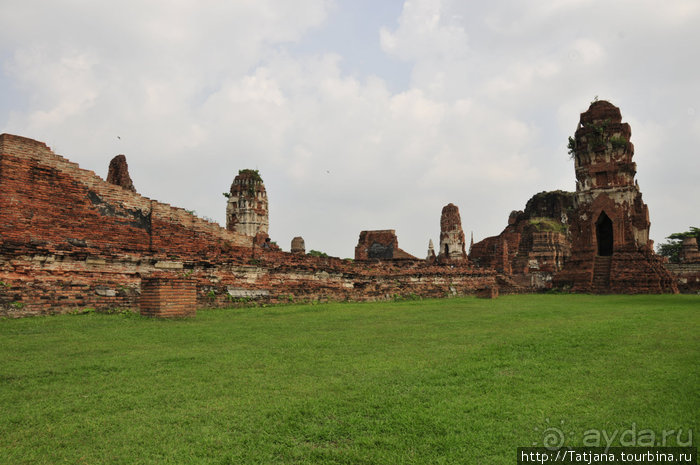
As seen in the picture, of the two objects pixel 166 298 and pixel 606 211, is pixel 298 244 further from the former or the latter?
pixel 166 298

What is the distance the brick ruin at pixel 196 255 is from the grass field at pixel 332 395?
7.67 feet

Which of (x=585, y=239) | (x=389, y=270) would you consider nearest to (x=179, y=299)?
(x=389, y=270)

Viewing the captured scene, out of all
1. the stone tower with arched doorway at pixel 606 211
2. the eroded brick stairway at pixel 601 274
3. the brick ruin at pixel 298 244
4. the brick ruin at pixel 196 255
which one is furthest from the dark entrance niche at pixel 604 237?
the brick ruin at pixel 298 244

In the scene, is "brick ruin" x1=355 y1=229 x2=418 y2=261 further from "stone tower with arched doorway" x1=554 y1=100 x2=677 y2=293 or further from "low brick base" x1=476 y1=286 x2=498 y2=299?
"low brick base" x1=476 y1=286 x2=498 y2=299

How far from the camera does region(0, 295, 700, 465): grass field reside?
8.89 feet

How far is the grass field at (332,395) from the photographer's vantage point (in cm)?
271

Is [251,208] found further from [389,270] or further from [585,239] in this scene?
[585,239]

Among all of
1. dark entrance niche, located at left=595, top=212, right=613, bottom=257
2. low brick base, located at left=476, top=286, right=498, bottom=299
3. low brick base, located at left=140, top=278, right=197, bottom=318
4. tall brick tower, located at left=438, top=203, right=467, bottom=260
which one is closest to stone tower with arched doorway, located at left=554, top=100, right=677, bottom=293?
dark entrance niche, located at left=595, top=212, right=613, bottom=257

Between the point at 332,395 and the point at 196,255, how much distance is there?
27.6 feet

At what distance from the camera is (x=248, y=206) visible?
99.9ft

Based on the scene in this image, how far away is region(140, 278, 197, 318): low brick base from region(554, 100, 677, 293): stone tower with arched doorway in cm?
1774

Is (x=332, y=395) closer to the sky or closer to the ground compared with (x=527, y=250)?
closer to the ground

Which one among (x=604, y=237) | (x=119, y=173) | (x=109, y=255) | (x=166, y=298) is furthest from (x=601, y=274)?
(x=119, y=173)

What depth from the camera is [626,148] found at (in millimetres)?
21484
